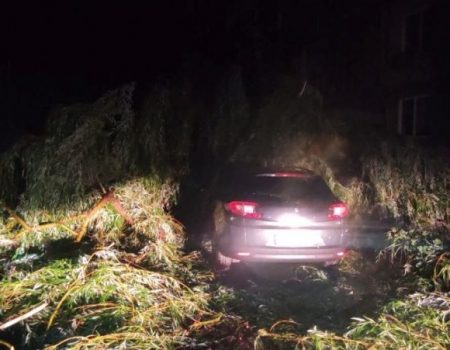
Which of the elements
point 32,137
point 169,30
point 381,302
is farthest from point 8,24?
point 381,302

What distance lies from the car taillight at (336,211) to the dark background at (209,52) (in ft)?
10.7

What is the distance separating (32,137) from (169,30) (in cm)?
657

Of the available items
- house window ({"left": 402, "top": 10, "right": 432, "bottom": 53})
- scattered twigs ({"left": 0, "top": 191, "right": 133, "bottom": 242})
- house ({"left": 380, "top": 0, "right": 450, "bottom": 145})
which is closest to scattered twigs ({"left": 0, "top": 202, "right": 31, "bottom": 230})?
scattered twigs ({"left": 0, "top": 191, "right": 133, "bottom": 242})

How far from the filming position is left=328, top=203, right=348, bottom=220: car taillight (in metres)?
5.58

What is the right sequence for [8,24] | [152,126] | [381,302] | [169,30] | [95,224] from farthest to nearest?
[8,24]
[169,30]
[152,126]
[95,224]
[381,302]

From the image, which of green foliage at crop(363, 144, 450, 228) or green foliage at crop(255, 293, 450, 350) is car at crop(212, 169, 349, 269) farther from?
green foliage at crop(363, 144, 450, 228)

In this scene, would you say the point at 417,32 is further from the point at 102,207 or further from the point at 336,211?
the point at 102,207

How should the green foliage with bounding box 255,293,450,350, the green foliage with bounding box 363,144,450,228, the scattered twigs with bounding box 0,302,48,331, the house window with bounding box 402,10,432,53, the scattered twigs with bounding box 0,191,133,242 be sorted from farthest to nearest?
the house window with bounding box 402,10,432,53, the green foliage with bounding box 363,144,450,228, the scattered twigs with bounding box 0,191,133,242, the scattered twigs with bounding box 0,302,48,331, the green foliage with bounding box 255,293,450,350

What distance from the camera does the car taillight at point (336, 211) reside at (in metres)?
5.58

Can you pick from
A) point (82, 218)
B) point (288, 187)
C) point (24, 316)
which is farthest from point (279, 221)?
point (24, 316)

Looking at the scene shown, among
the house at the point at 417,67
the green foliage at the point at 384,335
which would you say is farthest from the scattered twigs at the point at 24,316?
the house at the point at 417,67

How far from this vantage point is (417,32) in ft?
50.0

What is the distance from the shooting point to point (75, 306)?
4168mm

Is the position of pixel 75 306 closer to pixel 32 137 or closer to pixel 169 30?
pixel 32 137
